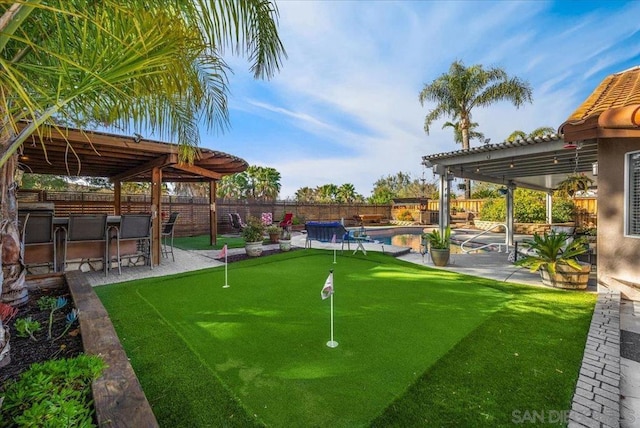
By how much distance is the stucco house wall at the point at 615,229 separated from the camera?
4.39 metres

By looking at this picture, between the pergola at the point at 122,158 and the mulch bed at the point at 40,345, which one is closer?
the mulch bed at the point at 40,345

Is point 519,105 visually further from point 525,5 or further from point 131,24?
point 131,24

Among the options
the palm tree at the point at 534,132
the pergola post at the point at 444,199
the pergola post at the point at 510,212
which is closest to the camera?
the pergola post at the point at 444,199

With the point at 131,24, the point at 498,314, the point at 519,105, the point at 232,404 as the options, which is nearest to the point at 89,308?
the point at 232,404

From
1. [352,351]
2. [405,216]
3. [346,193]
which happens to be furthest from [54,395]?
[346,193]

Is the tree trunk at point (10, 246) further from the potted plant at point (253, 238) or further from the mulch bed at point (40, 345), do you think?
the potted plant at point (253, 238)

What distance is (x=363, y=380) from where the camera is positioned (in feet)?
7.20

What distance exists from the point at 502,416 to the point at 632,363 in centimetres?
185

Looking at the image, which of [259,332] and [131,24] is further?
[259,332]

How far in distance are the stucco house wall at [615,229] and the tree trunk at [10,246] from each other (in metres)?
7.84

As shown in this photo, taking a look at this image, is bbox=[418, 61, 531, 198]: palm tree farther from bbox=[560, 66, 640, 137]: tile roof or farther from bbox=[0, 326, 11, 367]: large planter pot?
bbox=[0, 326, 11, 367]: large planter pot

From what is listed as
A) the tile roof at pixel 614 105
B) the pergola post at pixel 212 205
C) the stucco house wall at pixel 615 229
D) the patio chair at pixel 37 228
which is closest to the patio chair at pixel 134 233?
the patio chair at pixel 37 228

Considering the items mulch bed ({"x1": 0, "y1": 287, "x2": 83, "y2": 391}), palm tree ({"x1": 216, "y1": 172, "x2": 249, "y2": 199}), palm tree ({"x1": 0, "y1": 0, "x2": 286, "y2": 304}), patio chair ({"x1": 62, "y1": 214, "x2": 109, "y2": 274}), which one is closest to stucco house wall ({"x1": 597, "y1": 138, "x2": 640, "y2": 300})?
palm tree ({"x1": 0, "y1": 0, "x2": 286, "y2": 304})

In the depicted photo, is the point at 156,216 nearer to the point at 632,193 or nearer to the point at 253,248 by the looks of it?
the point at 253,248
